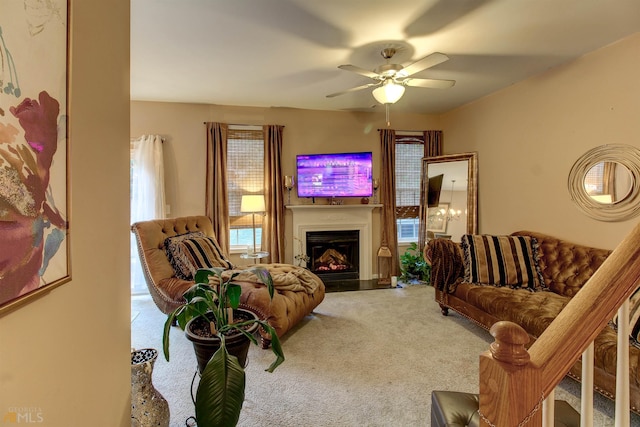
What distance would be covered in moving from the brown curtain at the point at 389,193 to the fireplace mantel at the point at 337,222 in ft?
0.71

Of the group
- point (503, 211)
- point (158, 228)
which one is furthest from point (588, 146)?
point (158, 228)

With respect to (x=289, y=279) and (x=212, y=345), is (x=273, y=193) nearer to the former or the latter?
(x=289, y=279)

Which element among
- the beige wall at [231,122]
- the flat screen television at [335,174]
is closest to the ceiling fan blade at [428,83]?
the flat screen television at [335,174]

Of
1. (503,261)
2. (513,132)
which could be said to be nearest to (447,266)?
(503,261)

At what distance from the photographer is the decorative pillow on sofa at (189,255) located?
2822mm

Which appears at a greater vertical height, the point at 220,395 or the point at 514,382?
the point at 514,382

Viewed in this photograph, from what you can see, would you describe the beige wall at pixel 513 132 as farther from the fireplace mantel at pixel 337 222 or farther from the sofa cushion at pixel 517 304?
the sofa cushion at pixel 517 304

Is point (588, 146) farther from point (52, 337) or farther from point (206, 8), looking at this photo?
point (52, 337)

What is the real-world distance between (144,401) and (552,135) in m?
4.10

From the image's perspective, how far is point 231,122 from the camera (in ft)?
14.2

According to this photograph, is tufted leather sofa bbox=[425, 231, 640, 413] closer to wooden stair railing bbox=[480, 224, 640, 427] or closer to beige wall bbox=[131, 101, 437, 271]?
wooden stair railing bbox=[480, 224, 640, 427]

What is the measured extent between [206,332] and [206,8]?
214 centimetres

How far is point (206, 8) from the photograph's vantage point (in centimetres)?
206

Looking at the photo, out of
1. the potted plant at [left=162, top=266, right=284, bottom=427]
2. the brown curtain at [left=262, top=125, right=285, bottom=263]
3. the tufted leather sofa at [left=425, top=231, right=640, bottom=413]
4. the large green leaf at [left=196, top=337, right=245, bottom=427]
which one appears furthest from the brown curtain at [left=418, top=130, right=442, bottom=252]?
the large green leaf at [left=196, top=337, right=245, bottom=427]
